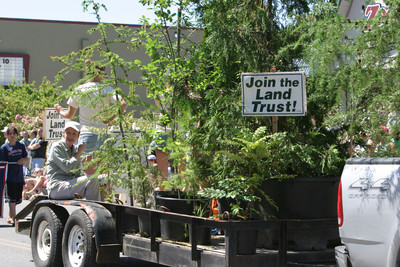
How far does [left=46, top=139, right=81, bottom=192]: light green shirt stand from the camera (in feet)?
26.4

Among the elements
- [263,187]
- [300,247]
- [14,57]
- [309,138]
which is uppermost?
[14,57]

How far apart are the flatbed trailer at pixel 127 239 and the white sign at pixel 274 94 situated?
1.11m

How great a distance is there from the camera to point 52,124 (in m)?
16.1

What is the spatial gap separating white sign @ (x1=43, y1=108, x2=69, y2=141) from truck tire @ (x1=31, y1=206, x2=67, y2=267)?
8.48 metres

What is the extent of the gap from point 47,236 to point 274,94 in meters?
3.38

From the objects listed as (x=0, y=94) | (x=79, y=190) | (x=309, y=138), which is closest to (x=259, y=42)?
(x=309, y=138)

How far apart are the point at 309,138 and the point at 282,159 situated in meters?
0.53

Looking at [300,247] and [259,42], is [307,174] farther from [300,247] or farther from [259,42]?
[259,42]

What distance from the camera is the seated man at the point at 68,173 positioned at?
7.82 meters

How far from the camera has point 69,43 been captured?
42656 mm

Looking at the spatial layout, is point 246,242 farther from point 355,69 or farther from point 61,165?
point 61,165

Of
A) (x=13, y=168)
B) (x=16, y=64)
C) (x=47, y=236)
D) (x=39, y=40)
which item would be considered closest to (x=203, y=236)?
(x=47, y=236)

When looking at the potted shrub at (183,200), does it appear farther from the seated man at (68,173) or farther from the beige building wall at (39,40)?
the beige building wall at (39,40)

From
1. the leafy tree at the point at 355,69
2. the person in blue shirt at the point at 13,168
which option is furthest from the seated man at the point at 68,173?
the person in blue shirt at the point at 13,168
